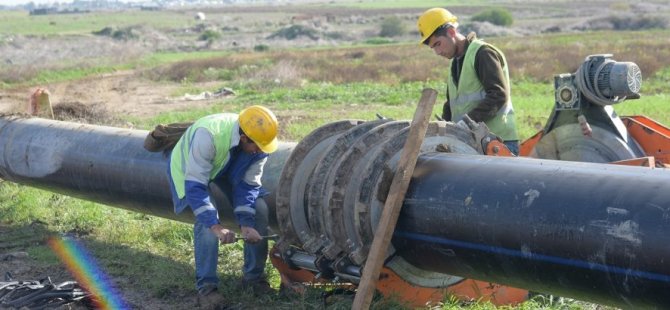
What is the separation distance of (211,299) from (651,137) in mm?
3080

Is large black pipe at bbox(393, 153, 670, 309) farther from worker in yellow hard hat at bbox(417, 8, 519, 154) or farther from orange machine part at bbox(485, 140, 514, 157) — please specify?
worker in yellow hard hat at bbox(417, 8, 519, 154)

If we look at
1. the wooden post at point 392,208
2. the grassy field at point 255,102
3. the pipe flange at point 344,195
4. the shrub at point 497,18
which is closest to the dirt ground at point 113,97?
the grassy field at point 255,102

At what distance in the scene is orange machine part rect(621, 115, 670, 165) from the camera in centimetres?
611

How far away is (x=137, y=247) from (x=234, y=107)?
10726 mm

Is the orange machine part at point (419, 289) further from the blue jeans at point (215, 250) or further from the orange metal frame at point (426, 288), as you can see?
the blue jeans at point (215, 250)

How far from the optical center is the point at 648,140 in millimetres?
6164

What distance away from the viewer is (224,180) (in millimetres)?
5719

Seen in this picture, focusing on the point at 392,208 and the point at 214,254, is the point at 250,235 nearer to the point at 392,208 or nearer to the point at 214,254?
the point at 214,254

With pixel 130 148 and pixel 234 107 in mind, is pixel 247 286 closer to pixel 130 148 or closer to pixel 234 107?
pixel 130 148

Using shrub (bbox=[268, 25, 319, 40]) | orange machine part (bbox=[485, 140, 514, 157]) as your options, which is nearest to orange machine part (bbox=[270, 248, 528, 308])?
orange machine part (bbox=[485, 140, 514, 157])

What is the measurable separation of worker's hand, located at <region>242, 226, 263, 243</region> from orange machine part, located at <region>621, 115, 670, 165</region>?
2.67 metres

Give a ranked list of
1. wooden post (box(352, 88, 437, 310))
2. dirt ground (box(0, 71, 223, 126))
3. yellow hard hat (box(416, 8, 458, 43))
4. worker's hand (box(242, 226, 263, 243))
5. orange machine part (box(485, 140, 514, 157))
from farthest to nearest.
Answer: dirt ground (box(0, 71, 223, 126)) → yellow hard hat (box(416, 8, 458, 43)) → worker's hand (box(242, 226, 263, 243)) → orange machine part (box(485, 140, 514, 157)) → wooden post (box(352, 88, 437, 310))

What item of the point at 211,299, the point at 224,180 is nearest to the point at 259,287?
Result: the point at 211,299

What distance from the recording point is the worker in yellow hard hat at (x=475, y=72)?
19.8 ft
